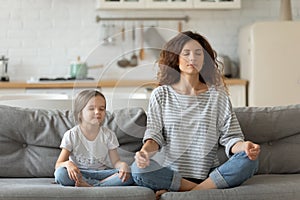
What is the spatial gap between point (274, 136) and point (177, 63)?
0.68 m

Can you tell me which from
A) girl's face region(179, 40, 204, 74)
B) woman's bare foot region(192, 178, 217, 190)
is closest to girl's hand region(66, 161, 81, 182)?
woman's bare foot region(192, 178, 217, 190)

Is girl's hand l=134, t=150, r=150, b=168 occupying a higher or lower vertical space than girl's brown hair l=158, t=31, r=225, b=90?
lower

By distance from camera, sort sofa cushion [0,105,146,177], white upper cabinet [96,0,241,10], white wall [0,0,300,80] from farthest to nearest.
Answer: white wall [0,0,300,80] < white upper cabinet [96,0,241,10] < sofa cushion [0,105,146,177]

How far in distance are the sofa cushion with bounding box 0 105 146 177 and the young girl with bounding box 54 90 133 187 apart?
Answer: 189mm

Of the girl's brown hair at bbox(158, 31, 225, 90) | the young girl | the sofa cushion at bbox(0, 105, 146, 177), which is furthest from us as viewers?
the sofa cushion at bbox(0, 105, 146, 177)

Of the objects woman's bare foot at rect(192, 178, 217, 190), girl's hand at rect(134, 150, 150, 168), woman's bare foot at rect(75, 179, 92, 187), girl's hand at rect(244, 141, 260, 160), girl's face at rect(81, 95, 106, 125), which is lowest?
woman's bare foot at rect(192, 178, 217, 190)

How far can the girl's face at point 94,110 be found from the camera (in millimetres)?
2672

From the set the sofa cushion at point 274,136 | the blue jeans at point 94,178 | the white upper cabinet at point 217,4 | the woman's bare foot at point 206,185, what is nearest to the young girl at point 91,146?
the blue jeans at point 94,178

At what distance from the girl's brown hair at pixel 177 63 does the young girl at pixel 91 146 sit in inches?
13.1

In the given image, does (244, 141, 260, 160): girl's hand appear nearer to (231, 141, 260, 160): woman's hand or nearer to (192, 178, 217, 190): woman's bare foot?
(231, 141, 260, 160): woman's hand

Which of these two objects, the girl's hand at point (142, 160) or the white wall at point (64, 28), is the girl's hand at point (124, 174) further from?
the white wall at point (64, 28)

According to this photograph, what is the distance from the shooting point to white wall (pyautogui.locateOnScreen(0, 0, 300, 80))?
570cm

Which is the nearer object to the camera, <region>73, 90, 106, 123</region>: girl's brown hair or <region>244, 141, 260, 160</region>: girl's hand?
<region>244, 141, 260, 160</region>: girl's hand

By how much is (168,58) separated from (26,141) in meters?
0.83
